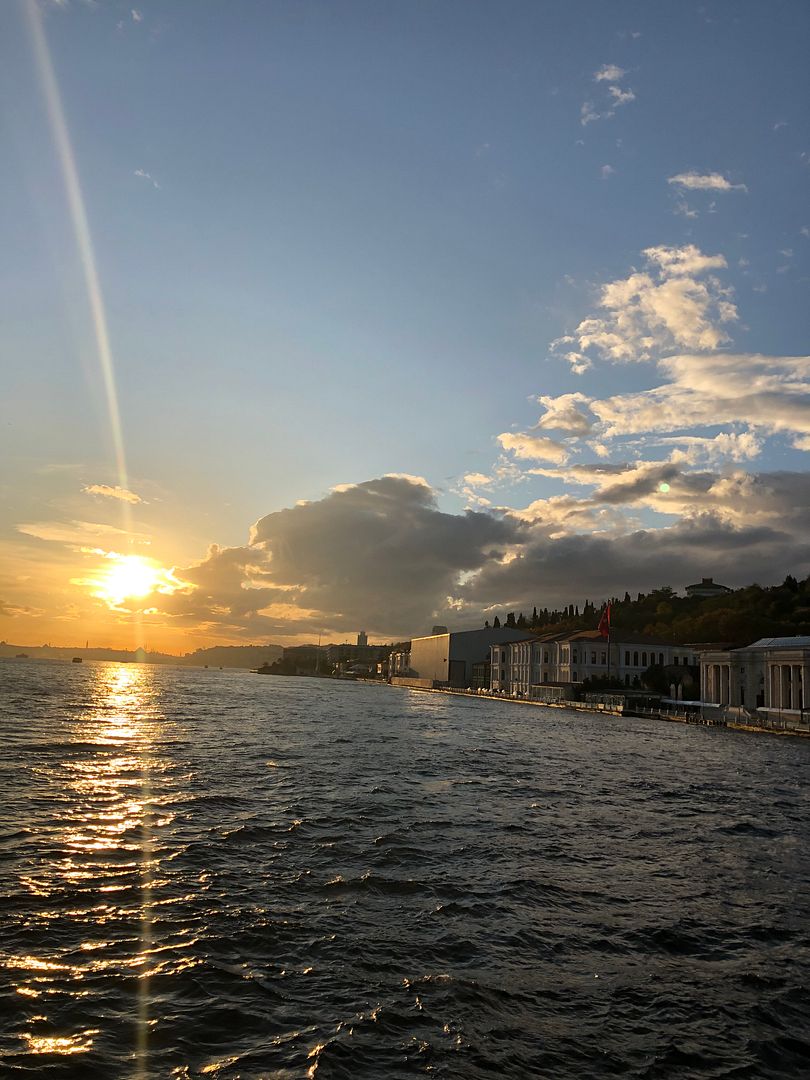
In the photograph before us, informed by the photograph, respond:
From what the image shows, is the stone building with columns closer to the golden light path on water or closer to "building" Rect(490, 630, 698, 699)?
"building" Rect(490, 630, 698, 699)

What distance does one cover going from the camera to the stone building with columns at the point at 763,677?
285ft

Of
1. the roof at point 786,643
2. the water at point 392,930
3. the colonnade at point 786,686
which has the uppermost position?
the roof at point 786,643

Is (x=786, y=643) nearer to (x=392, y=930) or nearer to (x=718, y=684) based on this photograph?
(x=718, y=684)

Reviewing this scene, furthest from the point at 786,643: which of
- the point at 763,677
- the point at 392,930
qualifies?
the point at 392,930

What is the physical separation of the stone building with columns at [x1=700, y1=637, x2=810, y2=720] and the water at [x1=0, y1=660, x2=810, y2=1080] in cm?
6055

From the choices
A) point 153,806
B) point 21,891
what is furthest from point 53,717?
point 21,891

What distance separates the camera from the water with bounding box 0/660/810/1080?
990 cm

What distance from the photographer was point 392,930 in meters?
14.2

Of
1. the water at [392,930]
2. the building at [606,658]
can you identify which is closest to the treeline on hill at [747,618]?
the building at [606,658]

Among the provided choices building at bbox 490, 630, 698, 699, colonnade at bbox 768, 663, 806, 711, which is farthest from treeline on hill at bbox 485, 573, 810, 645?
colonnade at bbox 768, 663, 806, 711

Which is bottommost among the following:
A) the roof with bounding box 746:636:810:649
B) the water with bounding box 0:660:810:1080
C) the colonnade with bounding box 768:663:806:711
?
the water with bounding box 0:660:810:1080

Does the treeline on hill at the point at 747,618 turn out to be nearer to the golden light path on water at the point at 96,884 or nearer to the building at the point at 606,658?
the building at the point at 606,658

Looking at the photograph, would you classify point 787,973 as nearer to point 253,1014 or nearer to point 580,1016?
point 580,1016

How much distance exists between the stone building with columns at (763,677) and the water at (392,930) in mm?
60549
